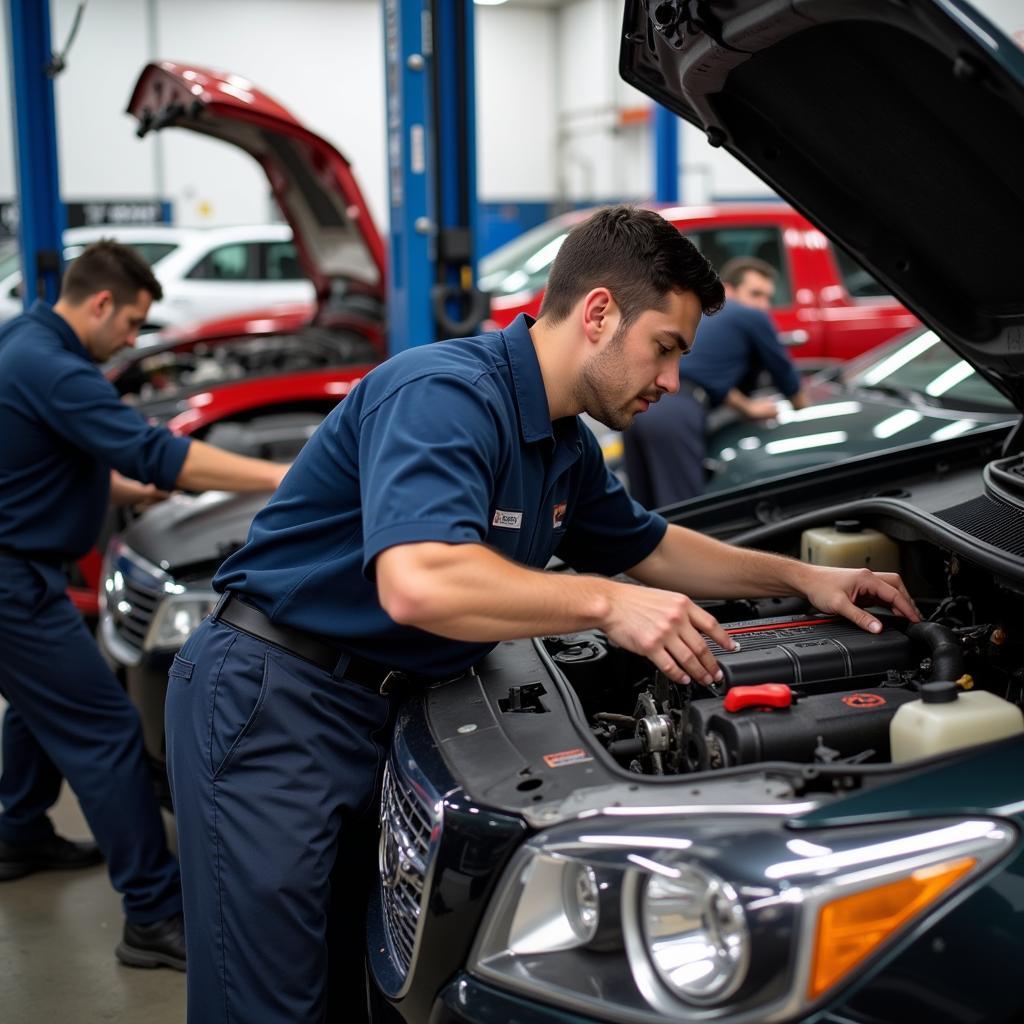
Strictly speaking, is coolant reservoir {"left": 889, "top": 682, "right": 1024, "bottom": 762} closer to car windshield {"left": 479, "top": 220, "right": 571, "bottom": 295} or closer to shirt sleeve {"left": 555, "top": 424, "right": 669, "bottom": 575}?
shirt sleeve {"left": 555, "top": 424, "right": 669, "bottom": 575}

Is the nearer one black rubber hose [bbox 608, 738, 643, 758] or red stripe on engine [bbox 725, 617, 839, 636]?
black rubber hose [bbox 608, 738, 643, 758]

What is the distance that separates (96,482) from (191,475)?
0.89 ft

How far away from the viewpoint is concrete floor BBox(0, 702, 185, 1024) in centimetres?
276

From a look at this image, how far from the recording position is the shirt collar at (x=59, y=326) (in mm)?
3174

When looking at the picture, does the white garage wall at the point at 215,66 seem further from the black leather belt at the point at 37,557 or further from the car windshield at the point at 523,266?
the black leather belt at the point at 37,557

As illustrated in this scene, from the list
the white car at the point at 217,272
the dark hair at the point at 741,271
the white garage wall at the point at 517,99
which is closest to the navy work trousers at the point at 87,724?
the dark hair at the point at 741,271

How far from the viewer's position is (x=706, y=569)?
7.63 feet

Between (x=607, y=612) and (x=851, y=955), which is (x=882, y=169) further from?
(x=851, y=955)

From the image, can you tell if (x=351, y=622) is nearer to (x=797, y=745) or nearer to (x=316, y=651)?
(x=316, y=651)

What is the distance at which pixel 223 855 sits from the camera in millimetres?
1881

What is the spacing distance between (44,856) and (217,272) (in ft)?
25.9

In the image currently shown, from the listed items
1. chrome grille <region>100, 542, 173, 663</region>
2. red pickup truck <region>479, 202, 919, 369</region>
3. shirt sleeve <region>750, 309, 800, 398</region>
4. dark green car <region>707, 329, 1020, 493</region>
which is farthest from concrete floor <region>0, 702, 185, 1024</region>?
red pickup truck <region>479, 202, 919, 369</region>

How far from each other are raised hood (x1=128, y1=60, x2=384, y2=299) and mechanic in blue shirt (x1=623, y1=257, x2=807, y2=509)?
5.18 feet

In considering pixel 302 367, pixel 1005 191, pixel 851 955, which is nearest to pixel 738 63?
pixel 1005 191
